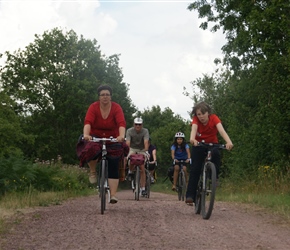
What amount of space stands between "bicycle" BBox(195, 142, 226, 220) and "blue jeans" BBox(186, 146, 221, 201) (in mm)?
80

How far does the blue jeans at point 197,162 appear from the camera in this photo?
988 centimetres

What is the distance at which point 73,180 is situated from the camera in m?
19.7

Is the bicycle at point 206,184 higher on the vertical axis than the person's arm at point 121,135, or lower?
lower

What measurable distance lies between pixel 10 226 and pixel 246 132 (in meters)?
22.3

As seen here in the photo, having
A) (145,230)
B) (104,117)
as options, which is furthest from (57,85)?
(145,230)

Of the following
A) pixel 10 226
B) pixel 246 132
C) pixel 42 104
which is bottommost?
pixel 10 226

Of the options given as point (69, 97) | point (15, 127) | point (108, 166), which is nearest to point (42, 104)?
point (69, 97)

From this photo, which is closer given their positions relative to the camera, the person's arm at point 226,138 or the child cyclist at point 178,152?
the person's arm at point 226,138

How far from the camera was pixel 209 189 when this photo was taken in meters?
9.90

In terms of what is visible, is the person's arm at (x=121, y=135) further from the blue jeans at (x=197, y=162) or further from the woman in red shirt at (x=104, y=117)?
the blue jeans at (x=197, y=162)

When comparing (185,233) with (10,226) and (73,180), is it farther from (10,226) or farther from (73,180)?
(73,180)

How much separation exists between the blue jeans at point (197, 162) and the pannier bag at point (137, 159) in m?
4.74

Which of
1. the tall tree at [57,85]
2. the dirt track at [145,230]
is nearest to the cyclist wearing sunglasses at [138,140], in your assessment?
the dirt track at [145,230]

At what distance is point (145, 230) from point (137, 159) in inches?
281
